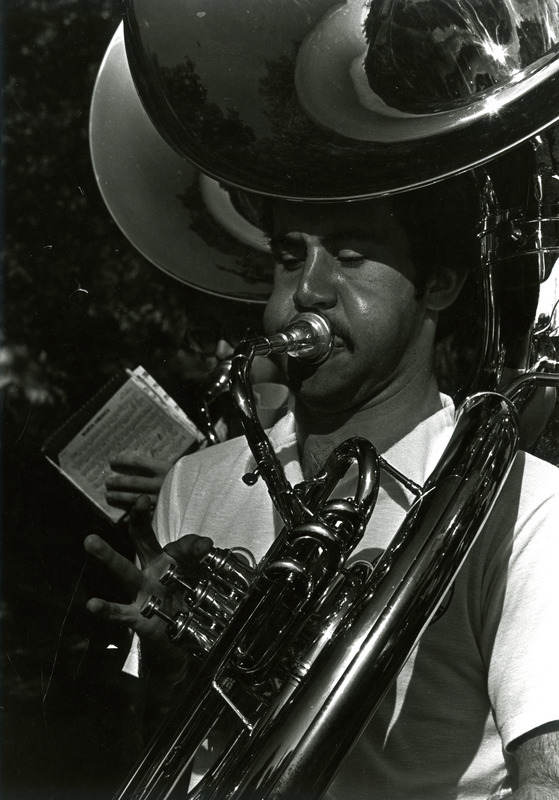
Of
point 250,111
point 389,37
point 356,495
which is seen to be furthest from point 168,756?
point 389,37

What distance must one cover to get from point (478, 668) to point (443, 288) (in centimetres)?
61

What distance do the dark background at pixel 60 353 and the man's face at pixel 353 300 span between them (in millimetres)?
260

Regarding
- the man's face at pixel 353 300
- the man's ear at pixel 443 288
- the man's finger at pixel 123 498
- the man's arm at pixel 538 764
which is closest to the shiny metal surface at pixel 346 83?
the man's face at pixel 353 300

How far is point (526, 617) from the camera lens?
3.78 ft

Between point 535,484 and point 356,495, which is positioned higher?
point 535,484

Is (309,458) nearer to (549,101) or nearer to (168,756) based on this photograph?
(168,756)

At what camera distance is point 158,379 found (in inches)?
66.4

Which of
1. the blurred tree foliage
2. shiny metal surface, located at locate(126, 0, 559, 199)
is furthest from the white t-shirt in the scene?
the blurred tree foliage

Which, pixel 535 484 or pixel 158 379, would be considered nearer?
pixel 535 484

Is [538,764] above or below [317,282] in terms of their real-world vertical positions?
below

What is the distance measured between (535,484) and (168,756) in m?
0.64

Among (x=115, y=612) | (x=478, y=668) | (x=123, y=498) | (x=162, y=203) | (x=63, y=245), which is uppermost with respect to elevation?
(x=162, y=203)

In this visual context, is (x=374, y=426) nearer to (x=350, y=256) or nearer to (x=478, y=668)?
(x=350, y=256)

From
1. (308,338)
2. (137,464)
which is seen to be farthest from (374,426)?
(137,464)
